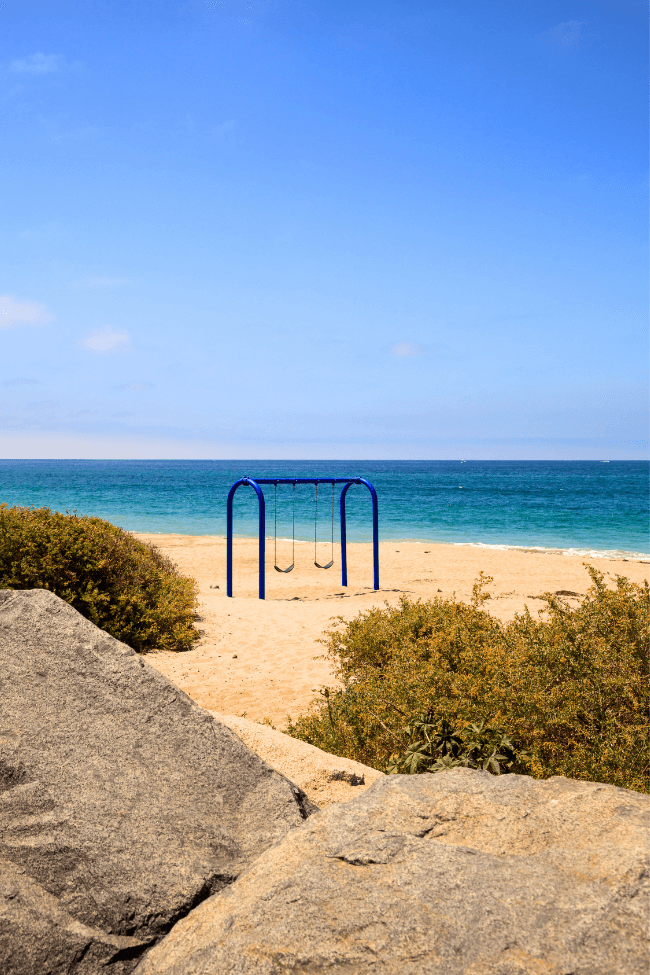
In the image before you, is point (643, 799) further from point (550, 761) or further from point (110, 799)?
point (110, 799)

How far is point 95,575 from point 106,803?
5358mm

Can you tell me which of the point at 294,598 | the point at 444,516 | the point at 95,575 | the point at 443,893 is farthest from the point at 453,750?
the point at 444,516

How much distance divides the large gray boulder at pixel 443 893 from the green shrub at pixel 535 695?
148 centimetres

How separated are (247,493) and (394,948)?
51.0 meters

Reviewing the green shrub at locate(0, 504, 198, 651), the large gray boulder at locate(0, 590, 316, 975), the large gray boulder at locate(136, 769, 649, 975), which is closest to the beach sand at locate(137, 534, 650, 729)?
the green shrub at locate(0, 504, 198, 651)

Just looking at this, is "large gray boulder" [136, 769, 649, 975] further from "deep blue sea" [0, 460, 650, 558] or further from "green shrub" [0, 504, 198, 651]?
"deep blue sea" [0, 460, 650, 558]

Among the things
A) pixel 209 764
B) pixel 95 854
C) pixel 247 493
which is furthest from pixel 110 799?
pixel 247 493

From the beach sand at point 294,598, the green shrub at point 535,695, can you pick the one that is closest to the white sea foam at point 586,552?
the beach sand at point 294,598

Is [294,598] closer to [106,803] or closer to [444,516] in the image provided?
[106,803]

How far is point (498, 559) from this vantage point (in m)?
18.3

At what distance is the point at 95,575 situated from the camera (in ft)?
24.6

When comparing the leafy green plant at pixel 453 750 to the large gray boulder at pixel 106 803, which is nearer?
the large gray boulder at pixel 106 803

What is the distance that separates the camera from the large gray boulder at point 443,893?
1.64 meters

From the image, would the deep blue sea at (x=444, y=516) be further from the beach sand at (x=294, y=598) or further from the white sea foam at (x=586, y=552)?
the beach sand at (x=294, y=598)
